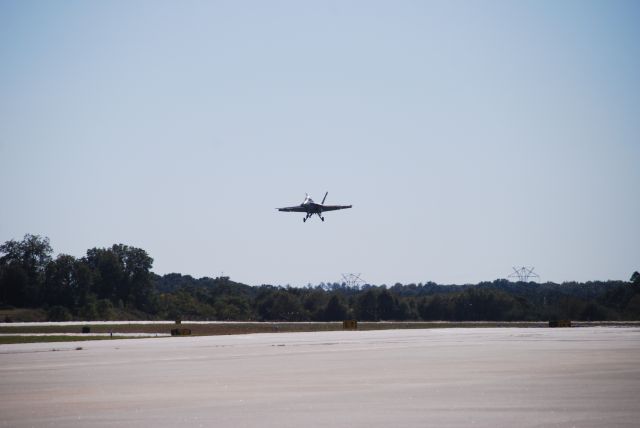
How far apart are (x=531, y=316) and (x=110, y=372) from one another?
494 ft

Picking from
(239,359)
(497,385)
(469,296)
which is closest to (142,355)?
(239,359)

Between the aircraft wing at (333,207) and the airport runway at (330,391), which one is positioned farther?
the aircraft wing at (333,207)

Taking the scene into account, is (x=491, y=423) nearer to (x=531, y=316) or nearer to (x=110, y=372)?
(x=110, y=372)

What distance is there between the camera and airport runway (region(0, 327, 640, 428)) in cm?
1973

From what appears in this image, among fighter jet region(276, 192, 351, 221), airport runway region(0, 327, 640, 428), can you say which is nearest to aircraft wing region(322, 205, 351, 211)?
fighter jet region(276, 192, 351, 221)

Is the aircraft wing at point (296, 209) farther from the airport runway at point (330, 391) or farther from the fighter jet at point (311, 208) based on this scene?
the airport runway at point (330, 391)

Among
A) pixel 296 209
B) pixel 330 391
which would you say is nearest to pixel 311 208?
pixel 296 209

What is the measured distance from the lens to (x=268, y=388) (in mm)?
27297

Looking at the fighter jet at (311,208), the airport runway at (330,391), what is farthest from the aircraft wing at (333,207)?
the airport runway at (330,391)

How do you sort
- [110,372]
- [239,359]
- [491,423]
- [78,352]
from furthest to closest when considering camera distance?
[78,352] < [239,359] < [110,372] < [491,423]

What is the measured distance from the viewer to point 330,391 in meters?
25.9

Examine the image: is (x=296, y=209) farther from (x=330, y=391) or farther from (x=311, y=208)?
(x=330, y=391)

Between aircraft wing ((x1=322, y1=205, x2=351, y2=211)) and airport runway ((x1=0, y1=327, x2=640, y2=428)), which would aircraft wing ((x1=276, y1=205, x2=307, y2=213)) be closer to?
aircraft wing ((x1=322, y1=205, x2=351, y2=211))

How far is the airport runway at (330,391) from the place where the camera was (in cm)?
1973
